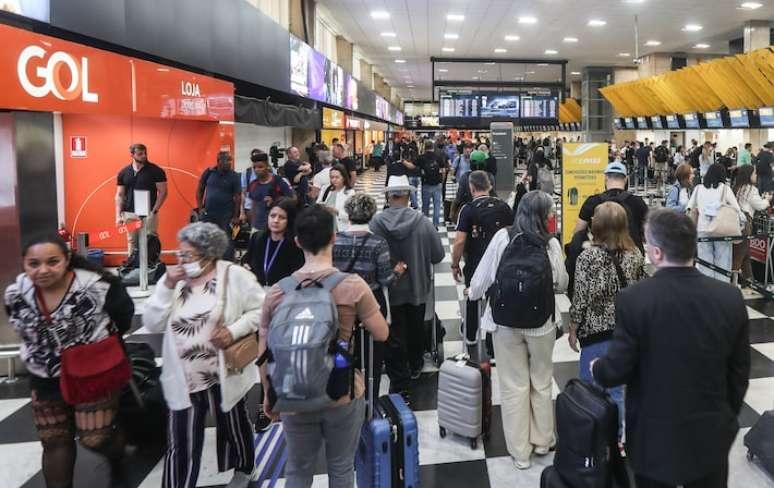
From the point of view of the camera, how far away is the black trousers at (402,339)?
3924 mm

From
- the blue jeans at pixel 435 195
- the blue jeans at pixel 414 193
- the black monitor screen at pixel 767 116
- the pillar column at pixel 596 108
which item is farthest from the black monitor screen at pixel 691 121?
the pillar column at pixel 596 108

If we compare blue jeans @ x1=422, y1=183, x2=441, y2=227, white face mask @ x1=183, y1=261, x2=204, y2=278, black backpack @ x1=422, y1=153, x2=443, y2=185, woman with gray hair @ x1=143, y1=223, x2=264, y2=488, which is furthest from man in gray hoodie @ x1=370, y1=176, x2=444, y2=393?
blue jeans @ x1=422, y1=183, x2=441, y2=227

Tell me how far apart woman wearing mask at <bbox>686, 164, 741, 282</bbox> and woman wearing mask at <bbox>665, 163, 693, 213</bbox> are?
0.70 metres

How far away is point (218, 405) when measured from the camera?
277 centimetres

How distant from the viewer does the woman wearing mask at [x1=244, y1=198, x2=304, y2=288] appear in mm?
3672

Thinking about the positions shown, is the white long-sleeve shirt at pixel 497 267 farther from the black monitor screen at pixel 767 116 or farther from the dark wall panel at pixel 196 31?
the black monitor screen at pixel 767 116

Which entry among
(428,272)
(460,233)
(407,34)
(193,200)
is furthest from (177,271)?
(407,34)

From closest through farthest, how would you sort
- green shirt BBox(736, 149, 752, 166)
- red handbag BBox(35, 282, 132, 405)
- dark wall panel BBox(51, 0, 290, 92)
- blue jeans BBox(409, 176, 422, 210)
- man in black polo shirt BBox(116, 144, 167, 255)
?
red handbag BBox(35, 282, 132, 405) < dark wall panel BBox(51, 0, 290, 92) < man in black polo shirt BBox(116, 144, 167, 255) < blue jeans BBox(409, 176, 422, 210) < green shirt BBox(736, 149, 752, 166)

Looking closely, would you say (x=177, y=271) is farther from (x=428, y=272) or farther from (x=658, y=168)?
(x=658, y=168)

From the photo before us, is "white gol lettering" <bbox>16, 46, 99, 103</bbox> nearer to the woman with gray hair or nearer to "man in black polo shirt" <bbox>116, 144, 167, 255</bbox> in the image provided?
"man in black polo shirt" <bbox>116, 144, 167, 255</bbox>

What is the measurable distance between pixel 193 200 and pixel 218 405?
6.02m

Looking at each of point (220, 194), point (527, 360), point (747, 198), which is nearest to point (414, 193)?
point (220, 194)

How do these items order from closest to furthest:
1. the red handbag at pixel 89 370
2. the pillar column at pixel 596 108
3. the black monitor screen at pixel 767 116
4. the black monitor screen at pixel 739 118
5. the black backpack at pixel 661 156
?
the red handbag at pixel 89 370, the black monitor screen at pixel 767 116, the black monitor screen at pixel 739 118, the black backpack at pixel 661 156, the pillar column at pixel 596 108

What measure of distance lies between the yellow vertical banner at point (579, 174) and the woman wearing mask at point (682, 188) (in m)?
0.85
